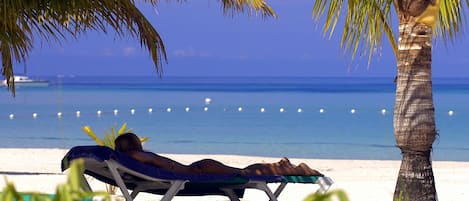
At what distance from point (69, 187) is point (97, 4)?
4.87 m

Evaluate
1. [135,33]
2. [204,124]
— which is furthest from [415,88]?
[204,124]

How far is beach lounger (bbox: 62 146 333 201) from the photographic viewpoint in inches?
195

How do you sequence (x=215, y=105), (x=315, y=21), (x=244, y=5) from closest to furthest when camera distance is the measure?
(x=315, y=21)
(x=244, y=5)
(x=215, y=105)

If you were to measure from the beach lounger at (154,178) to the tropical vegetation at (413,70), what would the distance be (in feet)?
1.70

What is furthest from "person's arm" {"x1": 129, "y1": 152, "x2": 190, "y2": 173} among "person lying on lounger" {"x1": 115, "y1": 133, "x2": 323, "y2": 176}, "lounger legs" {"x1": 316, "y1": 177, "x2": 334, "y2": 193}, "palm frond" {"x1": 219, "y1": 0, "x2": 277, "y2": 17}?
"palm frond" {"x1": 219, "y1": 0, "x2": 277, "y2": 17}

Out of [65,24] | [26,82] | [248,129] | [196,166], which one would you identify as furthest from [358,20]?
[26,82]

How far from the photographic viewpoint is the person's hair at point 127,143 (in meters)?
5.38

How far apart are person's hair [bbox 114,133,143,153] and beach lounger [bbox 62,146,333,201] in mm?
177

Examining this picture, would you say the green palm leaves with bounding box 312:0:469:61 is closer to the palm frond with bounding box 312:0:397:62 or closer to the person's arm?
the palm frond with bounding box 312:0:397:62

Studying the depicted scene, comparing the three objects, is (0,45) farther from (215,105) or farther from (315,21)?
(215,105)

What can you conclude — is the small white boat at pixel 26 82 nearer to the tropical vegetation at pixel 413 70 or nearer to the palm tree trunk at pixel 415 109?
the tropical vegetation at pixel 413 70

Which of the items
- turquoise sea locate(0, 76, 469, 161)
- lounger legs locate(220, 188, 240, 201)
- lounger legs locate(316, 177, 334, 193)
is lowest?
turquoise sea locate(0, 76, 469, 161)

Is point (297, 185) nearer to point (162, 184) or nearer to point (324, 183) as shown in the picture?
point (324, 183)

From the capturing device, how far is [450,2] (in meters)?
5.36
